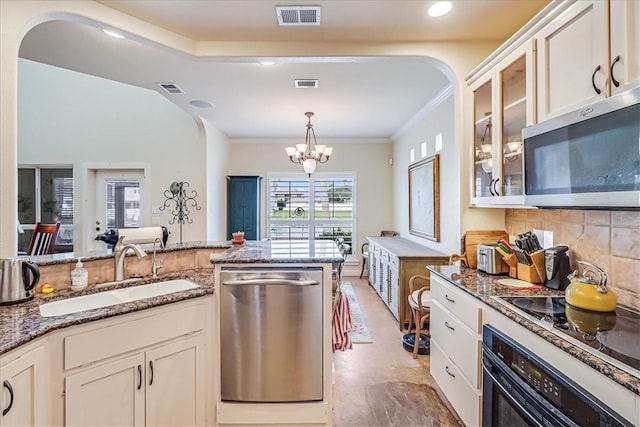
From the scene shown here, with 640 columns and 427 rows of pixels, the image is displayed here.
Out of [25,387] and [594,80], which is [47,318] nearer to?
[25,387]

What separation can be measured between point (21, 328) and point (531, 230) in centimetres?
290

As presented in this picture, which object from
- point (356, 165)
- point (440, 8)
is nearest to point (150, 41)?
point (440, 8)

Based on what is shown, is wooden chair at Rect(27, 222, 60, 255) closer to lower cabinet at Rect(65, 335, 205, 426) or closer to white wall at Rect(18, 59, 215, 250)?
white wall at Rect(18, 59, 215, 250)

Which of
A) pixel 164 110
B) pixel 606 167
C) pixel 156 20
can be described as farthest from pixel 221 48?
pixel 164 110

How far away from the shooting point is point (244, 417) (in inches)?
78.5

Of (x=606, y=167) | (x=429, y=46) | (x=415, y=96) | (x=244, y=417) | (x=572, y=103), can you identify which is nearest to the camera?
(x=606, y=167)

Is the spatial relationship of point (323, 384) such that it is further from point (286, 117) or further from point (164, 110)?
point (164, 110)

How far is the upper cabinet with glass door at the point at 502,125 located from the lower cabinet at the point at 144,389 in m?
2.12

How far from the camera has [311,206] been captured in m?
6.41

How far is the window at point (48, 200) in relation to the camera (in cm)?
532

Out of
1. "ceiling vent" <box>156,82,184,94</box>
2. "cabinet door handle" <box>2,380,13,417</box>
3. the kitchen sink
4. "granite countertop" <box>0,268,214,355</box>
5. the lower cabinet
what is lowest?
the lower cabinet

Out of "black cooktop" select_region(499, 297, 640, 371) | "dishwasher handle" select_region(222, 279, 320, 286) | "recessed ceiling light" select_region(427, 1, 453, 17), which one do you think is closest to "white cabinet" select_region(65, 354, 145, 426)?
"dishwasher handle" select_region(222, 279, 320, 286)

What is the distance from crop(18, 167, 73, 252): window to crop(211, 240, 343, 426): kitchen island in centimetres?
495

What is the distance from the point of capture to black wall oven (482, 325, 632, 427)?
1.01 m
